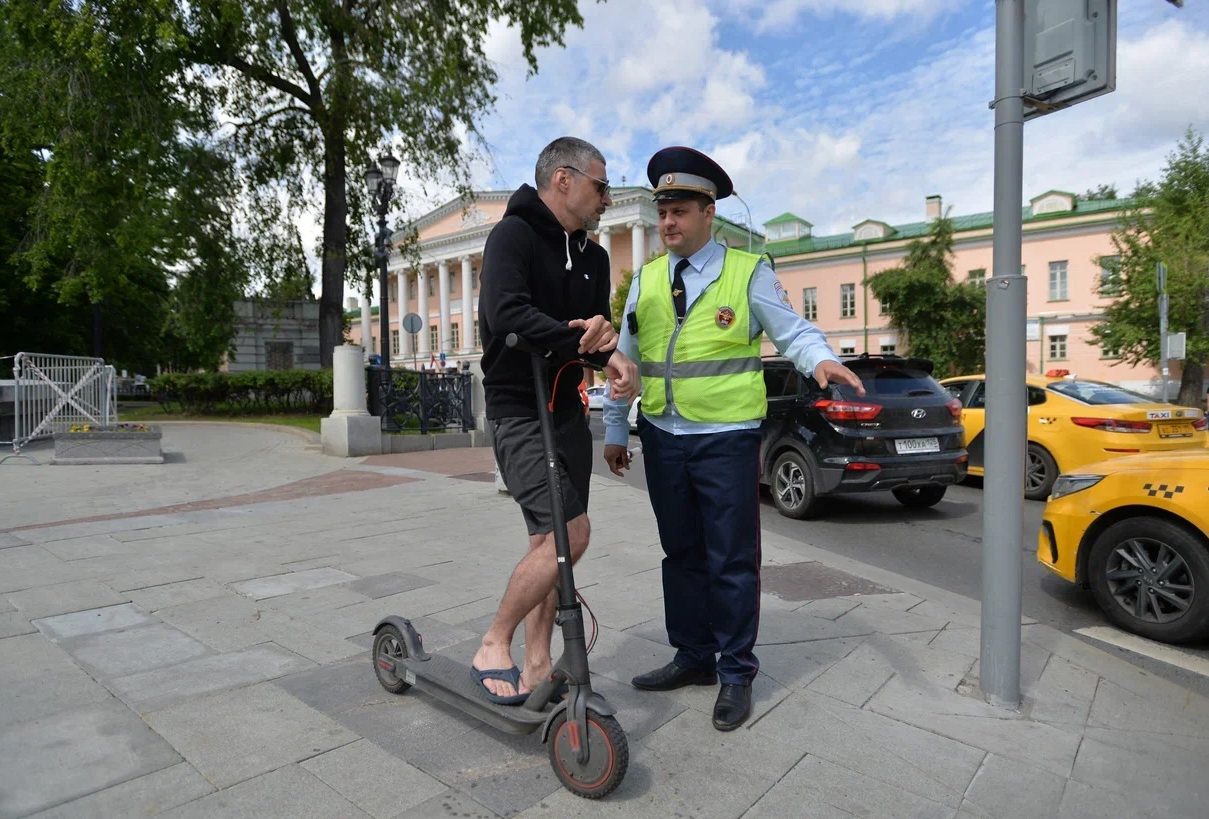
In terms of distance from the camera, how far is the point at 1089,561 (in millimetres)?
4418

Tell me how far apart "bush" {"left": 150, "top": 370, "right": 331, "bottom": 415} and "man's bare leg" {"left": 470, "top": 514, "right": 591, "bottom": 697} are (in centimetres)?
1851

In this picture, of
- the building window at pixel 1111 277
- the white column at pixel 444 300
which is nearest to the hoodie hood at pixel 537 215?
the building window at pixel 1111 277

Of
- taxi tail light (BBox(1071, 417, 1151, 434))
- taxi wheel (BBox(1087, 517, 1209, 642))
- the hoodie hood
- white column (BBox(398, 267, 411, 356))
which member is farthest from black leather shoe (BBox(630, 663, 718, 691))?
white column (BBox(398, 267, 411, 356))

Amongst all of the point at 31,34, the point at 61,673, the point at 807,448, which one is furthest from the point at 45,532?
the point at 31,34

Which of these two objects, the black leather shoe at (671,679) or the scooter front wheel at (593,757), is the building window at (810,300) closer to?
the black leather shoe at (671,679)

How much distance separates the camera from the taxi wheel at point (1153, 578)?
3889 millimetres

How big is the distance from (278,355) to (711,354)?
34485mm

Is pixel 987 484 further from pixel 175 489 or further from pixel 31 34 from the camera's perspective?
pixel 31 34

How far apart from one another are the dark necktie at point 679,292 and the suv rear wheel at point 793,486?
481 centimetres

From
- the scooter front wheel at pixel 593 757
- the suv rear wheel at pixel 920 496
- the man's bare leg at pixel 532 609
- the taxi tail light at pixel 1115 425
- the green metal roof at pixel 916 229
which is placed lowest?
the suv rear wheel at pixel 920 496

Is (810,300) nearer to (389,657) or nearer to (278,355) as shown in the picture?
(278,355)

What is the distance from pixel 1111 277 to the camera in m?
29.6

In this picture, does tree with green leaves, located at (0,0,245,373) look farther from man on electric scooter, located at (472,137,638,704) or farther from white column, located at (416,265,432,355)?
white column, located at (416,265,432,355)

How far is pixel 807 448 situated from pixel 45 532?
6420 mm
